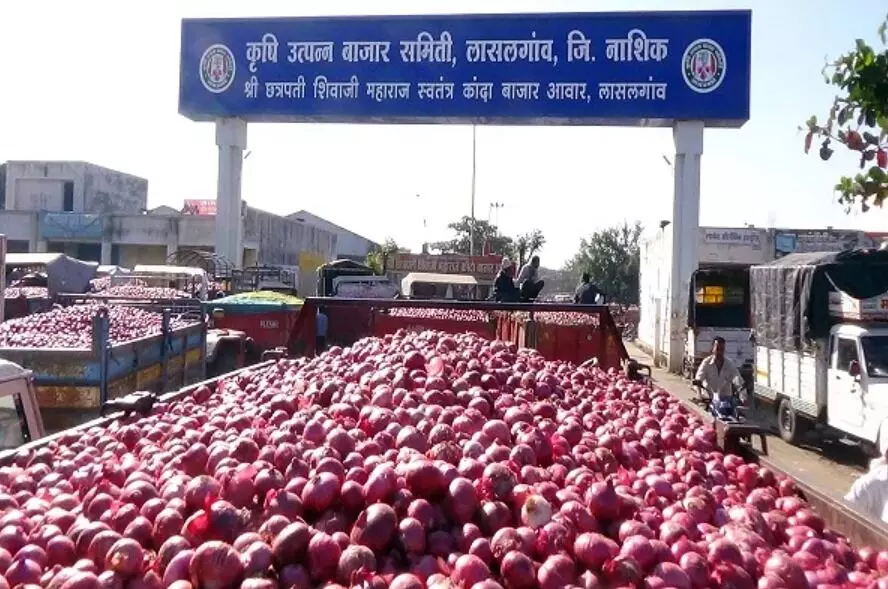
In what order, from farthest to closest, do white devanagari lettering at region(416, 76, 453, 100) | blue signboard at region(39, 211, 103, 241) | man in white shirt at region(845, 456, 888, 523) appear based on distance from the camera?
1. blue signboard at region(39, 211, 103, 241)
2. white devanagari lettering at region(416, 76, 453, 100)
3. man in white shirt at region(845, 456, 888, 523)

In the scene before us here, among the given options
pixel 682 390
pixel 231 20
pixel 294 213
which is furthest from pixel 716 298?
pixel 294 213

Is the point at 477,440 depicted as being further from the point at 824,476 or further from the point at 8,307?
the point at 8,307

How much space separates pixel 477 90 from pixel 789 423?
→ 32.2 feet

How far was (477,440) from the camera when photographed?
342 cm

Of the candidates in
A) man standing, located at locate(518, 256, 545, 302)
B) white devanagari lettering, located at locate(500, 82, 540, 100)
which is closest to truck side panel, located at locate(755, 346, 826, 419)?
man standing, located at locate(518, 256, 545, 302)

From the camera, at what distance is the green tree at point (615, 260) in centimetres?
5681

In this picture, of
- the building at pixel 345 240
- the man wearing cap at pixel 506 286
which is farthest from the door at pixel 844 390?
the building at pixel 345 240

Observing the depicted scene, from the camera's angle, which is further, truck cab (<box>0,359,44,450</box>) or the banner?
the banner

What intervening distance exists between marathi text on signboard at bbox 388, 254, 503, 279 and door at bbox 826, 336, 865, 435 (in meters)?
19.5

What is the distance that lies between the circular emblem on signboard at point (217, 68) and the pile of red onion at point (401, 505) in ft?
54.5

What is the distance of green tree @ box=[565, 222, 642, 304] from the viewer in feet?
186

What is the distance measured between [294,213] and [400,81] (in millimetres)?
51928

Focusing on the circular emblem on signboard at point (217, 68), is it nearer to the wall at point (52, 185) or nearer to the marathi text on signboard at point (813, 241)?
the marathi text on signboard at point (813, 241)

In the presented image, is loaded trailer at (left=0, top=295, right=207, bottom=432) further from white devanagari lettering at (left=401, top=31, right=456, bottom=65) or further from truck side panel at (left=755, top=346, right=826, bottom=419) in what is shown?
white devanagari lettering at (left=401, top=31, right=456, bottom=65)
